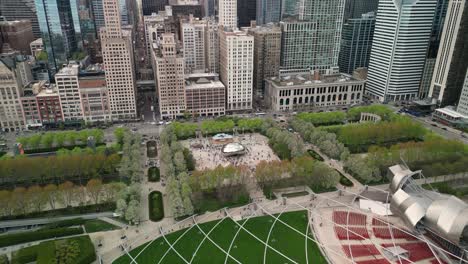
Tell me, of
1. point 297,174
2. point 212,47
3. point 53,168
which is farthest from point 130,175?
point 212,47

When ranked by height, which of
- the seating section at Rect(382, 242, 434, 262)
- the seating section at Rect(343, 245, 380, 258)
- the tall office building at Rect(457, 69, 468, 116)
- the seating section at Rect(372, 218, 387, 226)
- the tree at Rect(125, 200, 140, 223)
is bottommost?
the seating section at Rect(382, 242, 434, 262)

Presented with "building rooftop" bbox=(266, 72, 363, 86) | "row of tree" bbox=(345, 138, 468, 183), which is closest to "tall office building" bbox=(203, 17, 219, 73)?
"building rooftop" bbox=(266, 72, 363, 86)

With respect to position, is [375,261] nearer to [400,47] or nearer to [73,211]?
[73,211]

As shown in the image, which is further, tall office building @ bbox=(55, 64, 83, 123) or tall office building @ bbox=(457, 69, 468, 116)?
tall office building @ bbox=(457, 69, 468, 116)

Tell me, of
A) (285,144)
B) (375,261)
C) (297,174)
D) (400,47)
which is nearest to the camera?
(375,261)

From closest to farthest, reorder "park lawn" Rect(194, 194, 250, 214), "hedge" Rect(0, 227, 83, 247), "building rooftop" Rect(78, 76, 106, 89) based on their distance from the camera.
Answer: "hedge" Rect(0, 227, 83, 247)
"park lawn" Rect(194, 194, 250, 214)
"building rooftop" Rect(78, 76, 106, 89)

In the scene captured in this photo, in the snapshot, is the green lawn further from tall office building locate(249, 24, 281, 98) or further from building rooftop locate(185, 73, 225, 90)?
tall office building locate(249, 24, 281, 98)

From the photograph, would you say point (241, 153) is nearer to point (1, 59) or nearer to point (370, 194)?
point (370, 194)

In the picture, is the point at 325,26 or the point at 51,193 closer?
the point at 51,193
